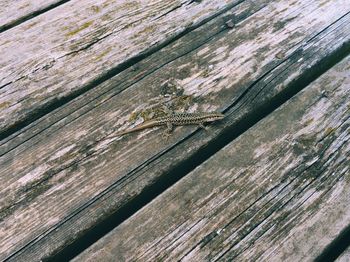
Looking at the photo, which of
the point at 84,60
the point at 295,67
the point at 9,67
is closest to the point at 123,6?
the point at 84,60

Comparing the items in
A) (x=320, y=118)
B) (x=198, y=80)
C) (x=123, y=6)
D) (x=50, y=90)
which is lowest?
(x=320, y=118)

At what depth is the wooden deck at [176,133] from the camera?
1.86m

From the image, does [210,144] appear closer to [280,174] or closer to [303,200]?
[280,174]

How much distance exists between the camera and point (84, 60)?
8.77 feet

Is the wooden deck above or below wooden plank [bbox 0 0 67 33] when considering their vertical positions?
below

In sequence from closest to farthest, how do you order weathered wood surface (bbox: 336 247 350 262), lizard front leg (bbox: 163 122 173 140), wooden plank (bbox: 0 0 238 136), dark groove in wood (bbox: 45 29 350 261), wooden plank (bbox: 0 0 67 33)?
1. weathered wood surface (bbox: 336 247 350 262)
2. dark groove in wood (bbox: 45 29 350 261)
3. lizard front leg (bbox: 163 122 173 140)
4. wooden plank (bbox: 0 0 238 136)
5. wooden plank (bbox: 0 0 67 33)

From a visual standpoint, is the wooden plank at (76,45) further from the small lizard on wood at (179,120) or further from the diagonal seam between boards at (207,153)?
the diagonal seam between boards at (207,153)

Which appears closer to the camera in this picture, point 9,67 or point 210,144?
point 210,144

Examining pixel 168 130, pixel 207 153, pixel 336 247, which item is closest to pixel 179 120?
pixel 168 130

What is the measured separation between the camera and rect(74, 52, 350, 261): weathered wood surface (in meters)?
1.82

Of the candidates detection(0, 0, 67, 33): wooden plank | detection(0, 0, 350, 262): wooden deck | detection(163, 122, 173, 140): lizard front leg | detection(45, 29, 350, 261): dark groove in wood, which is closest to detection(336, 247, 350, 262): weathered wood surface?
detection(0, 0, 350, 262): wooden deck

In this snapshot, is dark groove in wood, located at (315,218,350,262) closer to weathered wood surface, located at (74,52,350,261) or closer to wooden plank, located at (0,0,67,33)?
weathered wood surface, located at (74,52,350,261)

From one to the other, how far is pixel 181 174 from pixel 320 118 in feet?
2.51

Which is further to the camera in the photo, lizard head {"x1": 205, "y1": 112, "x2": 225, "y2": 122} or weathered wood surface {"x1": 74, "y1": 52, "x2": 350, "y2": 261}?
lizard head {"x1": 205, "y1": 112, "x2": 225, "y2": 122}
